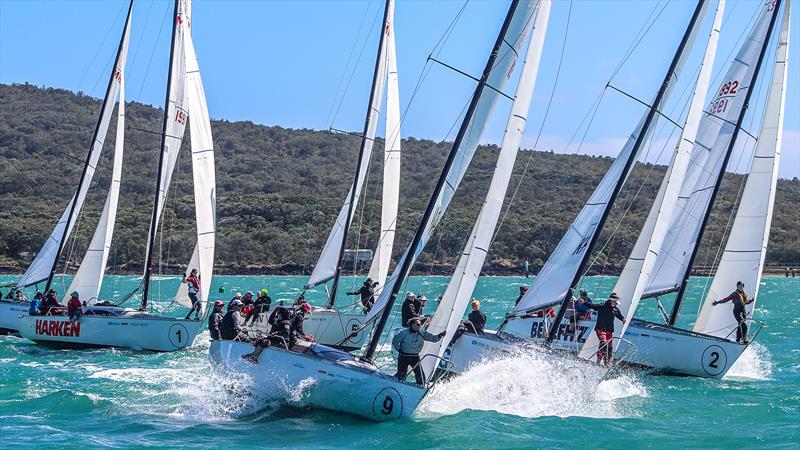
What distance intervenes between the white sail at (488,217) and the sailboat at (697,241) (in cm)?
253

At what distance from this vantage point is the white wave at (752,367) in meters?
22.5

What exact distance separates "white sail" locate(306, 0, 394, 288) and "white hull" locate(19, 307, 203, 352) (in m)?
3.72

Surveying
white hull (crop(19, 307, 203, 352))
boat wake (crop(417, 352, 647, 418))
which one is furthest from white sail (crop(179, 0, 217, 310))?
boat wake (crop(417, 352, 647, 418))

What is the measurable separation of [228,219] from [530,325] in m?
67.8

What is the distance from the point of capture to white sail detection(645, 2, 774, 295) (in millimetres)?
24125

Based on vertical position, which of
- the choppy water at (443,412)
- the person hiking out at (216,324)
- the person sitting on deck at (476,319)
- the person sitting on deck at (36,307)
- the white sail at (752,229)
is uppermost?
the white sail at (752,229)

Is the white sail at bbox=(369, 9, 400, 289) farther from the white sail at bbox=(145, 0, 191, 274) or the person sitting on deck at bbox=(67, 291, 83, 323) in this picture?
the person sitting on deck at bbox=(67, 291, 83, 323)

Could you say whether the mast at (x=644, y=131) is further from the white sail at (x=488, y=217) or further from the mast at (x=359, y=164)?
the mast at (x=359, y=164)

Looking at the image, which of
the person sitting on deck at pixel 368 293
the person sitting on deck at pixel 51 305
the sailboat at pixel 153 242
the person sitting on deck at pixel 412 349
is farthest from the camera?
the person sitting on deck at pixel 51 305

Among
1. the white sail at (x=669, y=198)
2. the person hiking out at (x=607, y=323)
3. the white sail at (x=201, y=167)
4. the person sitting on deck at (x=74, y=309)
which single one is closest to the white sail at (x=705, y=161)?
the white sail at (x=669, y=198)

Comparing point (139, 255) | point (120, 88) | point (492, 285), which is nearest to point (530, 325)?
point (120, 88)

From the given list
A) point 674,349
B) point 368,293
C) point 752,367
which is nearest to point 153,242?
point 368,293

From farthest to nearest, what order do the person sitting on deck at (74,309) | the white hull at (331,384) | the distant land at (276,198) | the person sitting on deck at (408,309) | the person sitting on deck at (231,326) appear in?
the distant land at (276,198) < the person sitting on deck at (74,309) < the person sitting on deck at (408,309) < the person sitting on deck at (231,326) < the white hull at (331,384)

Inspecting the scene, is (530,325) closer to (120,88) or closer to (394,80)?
(394,80)
